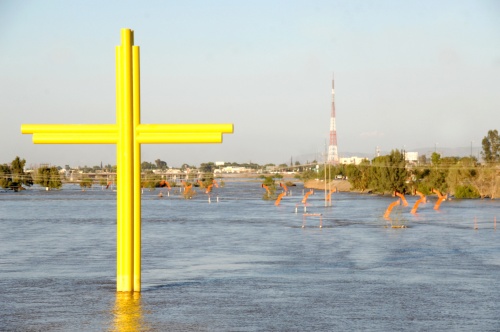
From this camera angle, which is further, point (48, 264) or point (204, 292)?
point (48, 264)

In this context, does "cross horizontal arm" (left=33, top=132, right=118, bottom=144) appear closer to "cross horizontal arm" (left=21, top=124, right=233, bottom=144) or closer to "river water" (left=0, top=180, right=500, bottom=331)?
"cross horizontal arm" (left=21, top=124, right=233, bottom=144)

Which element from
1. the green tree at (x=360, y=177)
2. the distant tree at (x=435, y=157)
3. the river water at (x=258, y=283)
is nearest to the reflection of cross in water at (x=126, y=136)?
the river water at (x=258, y=283)

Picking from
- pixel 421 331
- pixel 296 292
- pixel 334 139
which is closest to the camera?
pixel 421 331

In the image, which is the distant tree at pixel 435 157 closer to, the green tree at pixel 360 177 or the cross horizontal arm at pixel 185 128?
the green tree at pixel 360 177

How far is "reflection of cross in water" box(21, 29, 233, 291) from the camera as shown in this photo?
20.5m

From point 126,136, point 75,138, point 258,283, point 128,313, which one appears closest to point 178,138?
point 126,136

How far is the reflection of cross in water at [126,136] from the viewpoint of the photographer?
20.5 m

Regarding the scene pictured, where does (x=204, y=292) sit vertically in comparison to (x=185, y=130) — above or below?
below

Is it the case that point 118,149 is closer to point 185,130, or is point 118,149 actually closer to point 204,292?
point 185,130

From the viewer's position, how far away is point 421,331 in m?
17.2

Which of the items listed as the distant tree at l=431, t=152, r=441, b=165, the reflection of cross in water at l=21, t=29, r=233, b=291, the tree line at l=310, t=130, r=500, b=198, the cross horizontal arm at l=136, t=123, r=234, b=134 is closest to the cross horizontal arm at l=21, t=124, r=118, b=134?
the reflection of cross in water at l=21, t=29, r=233, b=291

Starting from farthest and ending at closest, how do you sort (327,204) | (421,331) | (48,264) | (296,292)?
(327,204) → (48,264) → (296,292) → (421,331)

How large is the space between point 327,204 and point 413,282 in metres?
74.8

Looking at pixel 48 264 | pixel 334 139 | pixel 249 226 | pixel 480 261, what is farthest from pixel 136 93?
pixel 334 139
